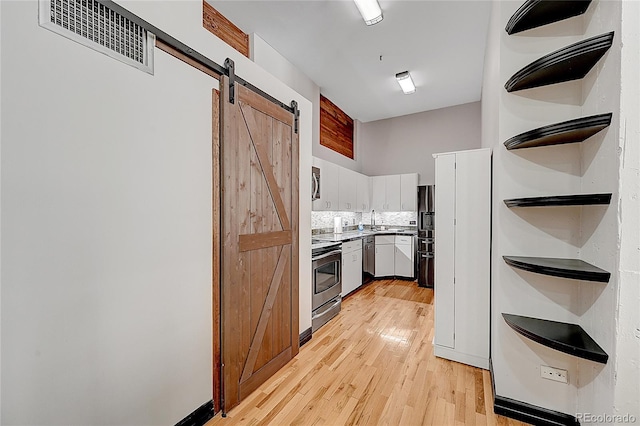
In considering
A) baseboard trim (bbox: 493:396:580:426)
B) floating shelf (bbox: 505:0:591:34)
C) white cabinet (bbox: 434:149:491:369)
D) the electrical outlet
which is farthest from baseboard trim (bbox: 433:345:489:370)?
floating shelf (bbox: 505:0:591:34)

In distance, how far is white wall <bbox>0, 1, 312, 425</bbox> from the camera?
1147 millimetres

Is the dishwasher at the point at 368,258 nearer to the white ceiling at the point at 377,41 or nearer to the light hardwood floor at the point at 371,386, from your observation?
the light hardwood floor at the point at 371,386

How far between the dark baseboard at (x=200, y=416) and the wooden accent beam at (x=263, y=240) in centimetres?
109

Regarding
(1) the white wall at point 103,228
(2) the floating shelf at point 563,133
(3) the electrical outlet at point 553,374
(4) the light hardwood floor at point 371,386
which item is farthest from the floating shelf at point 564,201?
(1) the white wall at point 103,228

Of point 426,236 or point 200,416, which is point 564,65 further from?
point 426,236

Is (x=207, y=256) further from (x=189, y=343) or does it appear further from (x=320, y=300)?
(x=320, y=300)

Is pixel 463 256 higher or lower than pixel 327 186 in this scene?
lower

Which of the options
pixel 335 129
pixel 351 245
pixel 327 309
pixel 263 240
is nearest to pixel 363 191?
pixel 335 129

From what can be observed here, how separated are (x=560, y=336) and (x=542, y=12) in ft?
6.33

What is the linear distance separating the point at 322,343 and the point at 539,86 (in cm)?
294

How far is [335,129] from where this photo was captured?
583cm

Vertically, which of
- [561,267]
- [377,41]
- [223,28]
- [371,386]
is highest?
[377,41]

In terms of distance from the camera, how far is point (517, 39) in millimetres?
1931


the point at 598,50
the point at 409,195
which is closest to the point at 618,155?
the point at 598,50
